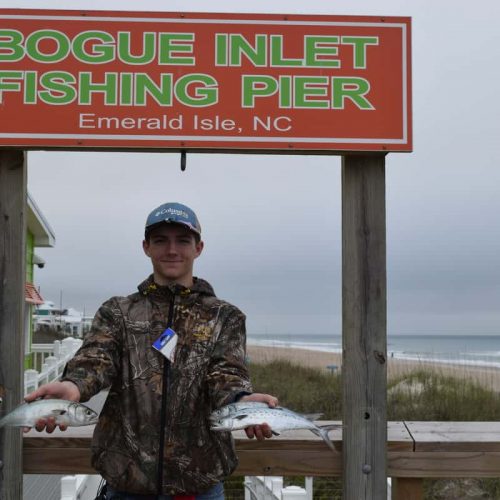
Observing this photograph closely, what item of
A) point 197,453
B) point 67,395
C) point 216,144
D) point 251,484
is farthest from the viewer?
point 251,484

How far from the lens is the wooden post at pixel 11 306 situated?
3.45 m

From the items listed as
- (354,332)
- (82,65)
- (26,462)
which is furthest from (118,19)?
(26,462)

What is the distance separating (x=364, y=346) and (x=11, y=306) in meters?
1.81

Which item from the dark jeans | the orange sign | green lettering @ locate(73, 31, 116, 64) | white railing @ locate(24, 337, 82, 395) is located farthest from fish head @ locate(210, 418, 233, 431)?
white railing @ locate(24, 337, 82, 395)

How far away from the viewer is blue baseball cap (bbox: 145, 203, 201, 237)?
10.4ft

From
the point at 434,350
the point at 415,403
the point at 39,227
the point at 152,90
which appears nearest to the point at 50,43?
the point at 152,90

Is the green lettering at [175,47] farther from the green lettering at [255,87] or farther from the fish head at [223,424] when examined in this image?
the fish head at [223,424]

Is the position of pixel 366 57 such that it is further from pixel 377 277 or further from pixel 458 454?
pixel 458 454

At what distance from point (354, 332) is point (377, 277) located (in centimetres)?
31

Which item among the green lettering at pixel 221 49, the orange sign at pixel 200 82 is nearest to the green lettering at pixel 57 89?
the orange sign at pixel 200 82

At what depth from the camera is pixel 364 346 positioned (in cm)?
351

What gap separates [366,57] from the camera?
11.6ft

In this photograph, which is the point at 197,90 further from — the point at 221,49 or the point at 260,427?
the point at 260,427

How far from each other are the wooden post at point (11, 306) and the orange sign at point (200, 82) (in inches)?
7.8
